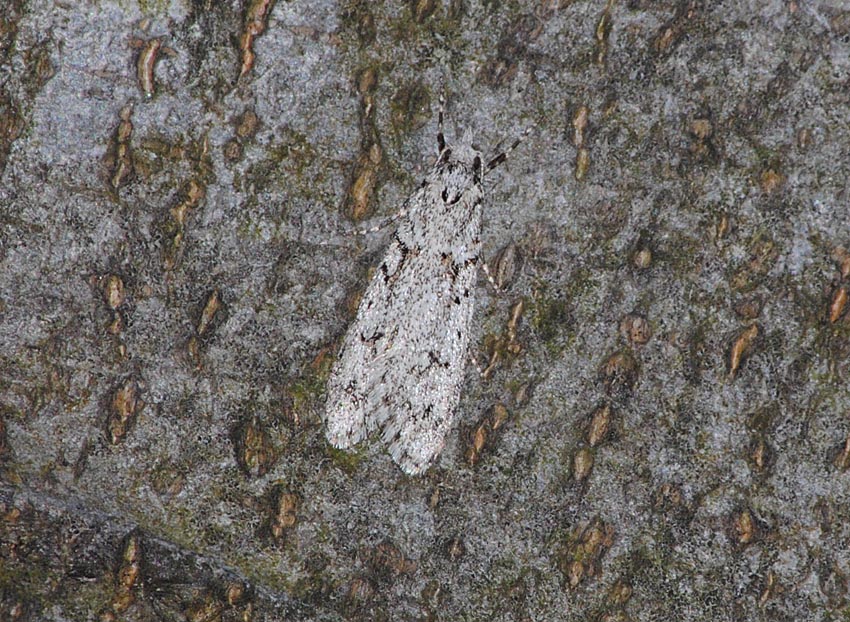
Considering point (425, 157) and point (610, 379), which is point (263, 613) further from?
point (425, 157)

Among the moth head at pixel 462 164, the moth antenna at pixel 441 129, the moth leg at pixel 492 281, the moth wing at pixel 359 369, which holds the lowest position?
the moth wing at pixel 359 369

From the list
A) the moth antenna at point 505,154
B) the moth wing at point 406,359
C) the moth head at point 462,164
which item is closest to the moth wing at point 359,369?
the moth wing at point 406,359

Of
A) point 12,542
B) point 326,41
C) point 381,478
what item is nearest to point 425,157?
point 326,41

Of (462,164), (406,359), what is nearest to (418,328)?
(406,359)

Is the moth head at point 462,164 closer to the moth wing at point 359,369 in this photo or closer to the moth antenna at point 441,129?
the moth antenna at point 441,129

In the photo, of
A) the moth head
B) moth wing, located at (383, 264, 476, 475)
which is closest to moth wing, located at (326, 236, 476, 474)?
moth wing, located at (383, 264, 476, 475)
